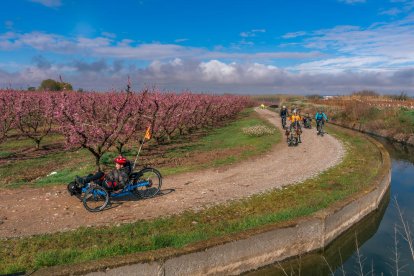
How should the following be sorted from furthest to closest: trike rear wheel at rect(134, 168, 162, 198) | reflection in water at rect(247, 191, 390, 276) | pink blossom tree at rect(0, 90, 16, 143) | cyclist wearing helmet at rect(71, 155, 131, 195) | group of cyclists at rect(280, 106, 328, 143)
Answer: pink blossom tree at rect(0, 90, 16, 143), group of cyclists at rect(280, 106, 328, 143), trike rear wheel at rect(134, 168, 162, 198), cyclist wearing helmet at rect(71, 155, 131, 195), reflection in water at rect(247, 191, 390, 276)

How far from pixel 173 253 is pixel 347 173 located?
32.6ft

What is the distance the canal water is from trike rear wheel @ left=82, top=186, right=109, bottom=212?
4407mm

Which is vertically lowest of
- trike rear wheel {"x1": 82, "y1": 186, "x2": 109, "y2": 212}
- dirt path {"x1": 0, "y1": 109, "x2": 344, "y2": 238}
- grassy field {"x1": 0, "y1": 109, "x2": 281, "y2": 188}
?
grassy field {"x1": 0, "y1": 109, "x2": 281, "y2": 188}

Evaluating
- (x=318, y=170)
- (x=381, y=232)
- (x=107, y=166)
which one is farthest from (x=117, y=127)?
(x=381, y=232)

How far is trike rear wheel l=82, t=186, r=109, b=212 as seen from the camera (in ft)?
32.5

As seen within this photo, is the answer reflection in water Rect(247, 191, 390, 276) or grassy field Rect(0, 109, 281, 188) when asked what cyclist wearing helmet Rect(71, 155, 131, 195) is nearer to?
A: grassy field Rect(0, 109, 281, 188)

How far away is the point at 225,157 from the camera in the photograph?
18.2 m

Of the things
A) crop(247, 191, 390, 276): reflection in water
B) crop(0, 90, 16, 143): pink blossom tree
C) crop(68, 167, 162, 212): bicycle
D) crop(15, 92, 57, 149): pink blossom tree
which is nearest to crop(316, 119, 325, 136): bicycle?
crop(247, 191, 390, 276): reflection in water

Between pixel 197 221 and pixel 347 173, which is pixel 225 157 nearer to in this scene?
pixel 347 173

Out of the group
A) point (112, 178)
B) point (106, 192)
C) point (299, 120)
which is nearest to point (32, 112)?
point (299, 120)

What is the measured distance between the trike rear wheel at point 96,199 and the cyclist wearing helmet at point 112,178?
265 mm

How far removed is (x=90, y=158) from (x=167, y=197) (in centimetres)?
995

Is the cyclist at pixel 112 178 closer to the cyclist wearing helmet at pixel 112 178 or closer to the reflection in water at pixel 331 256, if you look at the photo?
the cyclist wearing helmet at pixel 112 178

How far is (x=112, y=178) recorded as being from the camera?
1038cm
